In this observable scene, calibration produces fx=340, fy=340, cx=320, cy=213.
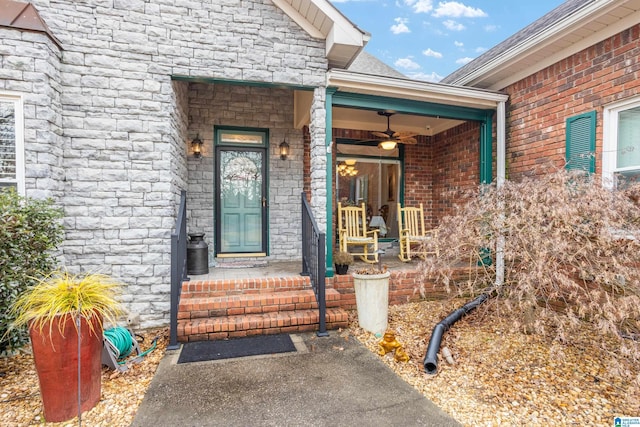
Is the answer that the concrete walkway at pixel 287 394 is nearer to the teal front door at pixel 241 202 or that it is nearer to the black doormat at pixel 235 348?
the black doormat at pixel 235 348

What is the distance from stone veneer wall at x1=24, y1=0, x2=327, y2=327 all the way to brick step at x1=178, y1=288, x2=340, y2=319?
0.50 m

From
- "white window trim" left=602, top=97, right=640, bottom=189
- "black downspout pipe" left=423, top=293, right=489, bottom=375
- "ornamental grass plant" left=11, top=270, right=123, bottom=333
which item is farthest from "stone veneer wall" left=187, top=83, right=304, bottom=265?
"white window trim" left=602, top=97, right=640, bottom=189

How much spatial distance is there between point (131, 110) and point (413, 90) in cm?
342

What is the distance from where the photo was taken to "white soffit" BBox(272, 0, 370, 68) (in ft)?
12.8

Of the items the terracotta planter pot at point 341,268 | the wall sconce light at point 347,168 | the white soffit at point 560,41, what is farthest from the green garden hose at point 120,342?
the white soffit at point 560,41

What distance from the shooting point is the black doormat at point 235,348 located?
301 cm

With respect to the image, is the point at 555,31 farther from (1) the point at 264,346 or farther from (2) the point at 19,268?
(2) the point at 19,268

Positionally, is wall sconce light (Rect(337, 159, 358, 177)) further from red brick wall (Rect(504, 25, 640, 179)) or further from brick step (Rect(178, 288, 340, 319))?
brick step (Rect(178, 288, 340, 319))

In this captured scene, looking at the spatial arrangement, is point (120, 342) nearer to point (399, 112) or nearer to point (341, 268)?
point (341, 268)

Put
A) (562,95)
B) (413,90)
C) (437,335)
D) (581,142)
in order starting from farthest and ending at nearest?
(413,90) → (562,95) → (581,142) → (437,335)

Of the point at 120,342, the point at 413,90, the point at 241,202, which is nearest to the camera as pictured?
the point at 120,342

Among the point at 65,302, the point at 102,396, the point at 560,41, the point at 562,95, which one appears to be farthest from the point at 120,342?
the point at 560,41

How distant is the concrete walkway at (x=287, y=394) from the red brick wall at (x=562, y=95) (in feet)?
11.3

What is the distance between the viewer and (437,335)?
3088mm
